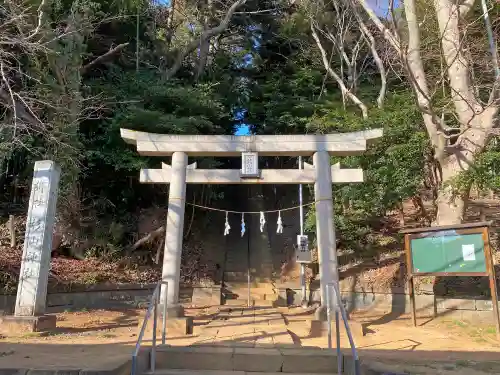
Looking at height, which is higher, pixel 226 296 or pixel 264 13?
pixel 264 13

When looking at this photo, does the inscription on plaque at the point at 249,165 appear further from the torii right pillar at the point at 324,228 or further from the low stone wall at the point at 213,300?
the low stone wall at the point at 213,300

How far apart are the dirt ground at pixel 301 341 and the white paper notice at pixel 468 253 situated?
1380 mm

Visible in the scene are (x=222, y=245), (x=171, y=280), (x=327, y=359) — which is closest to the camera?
(x=327, y=359)

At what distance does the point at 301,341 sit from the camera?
22.7 feet

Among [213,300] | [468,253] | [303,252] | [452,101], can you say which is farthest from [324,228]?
[452,101]

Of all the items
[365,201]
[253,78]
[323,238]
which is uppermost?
[253,78]

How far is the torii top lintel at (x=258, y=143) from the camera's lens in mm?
8664

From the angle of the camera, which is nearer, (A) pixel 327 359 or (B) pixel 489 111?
(A) pixel 327 359

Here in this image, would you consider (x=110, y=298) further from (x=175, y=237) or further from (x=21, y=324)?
(x=21, y=324)

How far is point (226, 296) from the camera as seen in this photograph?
12.1 metres

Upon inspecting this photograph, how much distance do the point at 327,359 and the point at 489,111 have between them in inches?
292

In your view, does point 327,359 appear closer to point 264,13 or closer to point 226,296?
point 226,296

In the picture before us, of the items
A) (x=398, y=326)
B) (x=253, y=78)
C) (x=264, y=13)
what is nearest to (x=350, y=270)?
(x=398, y=326)

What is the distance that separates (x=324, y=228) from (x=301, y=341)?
2.27 m
